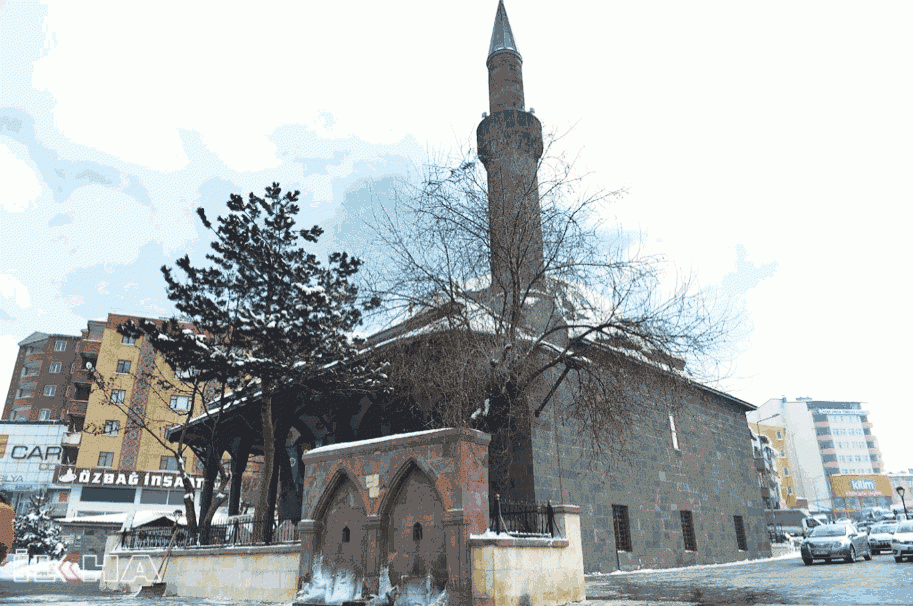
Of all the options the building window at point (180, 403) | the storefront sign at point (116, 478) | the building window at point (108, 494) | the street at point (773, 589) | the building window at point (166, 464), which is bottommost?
the street at point (773, 589)

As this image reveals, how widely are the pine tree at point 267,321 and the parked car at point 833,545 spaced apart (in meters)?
12.8

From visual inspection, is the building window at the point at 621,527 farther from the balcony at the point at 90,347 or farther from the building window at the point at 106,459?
the balcony at the point at 90,347

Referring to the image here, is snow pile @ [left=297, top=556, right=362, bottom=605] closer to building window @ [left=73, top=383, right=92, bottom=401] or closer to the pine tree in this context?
the pine tree

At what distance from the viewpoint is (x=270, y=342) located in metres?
15.0

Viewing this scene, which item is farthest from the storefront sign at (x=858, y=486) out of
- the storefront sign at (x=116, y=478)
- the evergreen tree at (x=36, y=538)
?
the evergreen tree at (x=36, y=538)

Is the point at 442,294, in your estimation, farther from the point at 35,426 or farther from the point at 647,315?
the point at 35,426

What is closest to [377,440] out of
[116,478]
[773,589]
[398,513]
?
[398,513]

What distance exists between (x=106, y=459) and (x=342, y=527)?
37.0 m

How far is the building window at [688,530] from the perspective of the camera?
19264 millimetres

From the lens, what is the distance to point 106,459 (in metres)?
39.2

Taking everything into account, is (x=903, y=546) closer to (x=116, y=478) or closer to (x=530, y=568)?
(x=530, y=568)

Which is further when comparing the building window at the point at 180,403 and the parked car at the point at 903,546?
the building window at the point at 180,403

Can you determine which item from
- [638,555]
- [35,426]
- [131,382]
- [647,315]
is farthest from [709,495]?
[35,426]

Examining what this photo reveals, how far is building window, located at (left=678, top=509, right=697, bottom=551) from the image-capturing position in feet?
63.2
